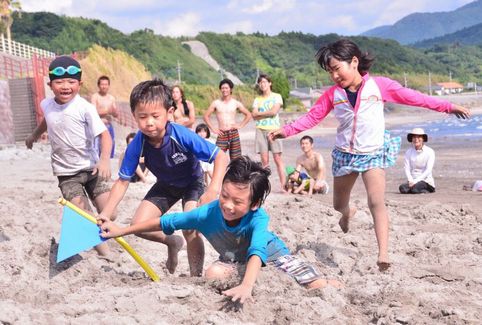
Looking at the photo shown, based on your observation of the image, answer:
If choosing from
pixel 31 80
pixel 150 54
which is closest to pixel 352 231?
pixel 31 80

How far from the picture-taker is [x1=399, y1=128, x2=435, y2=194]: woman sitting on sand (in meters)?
8.72

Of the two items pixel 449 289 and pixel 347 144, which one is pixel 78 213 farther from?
pixel 449 289

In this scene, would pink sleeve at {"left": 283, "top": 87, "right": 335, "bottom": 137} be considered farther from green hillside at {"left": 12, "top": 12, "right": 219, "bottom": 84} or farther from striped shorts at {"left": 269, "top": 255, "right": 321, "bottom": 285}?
green hillside at {"left": 12, "top": 12, "right": 219, "bottom": 84}

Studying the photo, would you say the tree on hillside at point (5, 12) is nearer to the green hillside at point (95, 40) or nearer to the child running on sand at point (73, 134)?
the green hillside at point (95, 40)

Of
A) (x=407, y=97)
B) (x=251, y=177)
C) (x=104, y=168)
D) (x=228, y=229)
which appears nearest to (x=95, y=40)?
(x=104, y=168)

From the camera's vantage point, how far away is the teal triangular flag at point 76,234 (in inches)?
159

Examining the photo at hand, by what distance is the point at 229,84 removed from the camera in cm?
934

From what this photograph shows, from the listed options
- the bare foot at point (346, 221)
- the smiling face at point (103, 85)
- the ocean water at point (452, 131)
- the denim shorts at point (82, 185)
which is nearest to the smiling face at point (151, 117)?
the denim shorts at point (82, 185)

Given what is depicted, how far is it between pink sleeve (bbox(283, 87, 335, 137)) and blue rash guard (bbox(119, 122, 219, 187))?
2.79ft

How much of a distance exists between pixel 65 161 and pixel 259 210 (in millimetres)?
2091

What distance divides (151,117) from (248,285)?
1321 mm

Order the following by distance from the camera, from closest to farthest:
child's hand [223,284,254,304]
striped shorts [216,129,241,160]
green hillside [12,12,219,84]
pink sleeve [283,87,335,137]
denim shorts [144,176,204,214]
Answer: child's hand [223,284,254,304], denim shorts [144,176,204,214], pink sleeve [283,87,335,137], striped shorts [216,129,241,160], green hillside [12,12,219,84]

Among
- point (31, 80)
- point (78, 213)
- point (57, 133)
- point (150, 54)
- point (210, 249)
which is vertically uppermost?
point (150, 54)

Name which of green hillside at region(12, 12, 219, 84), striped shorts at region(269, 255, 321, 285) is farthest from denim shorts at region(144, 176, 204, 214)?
green hillside at region(12, 12, 219, 84)
